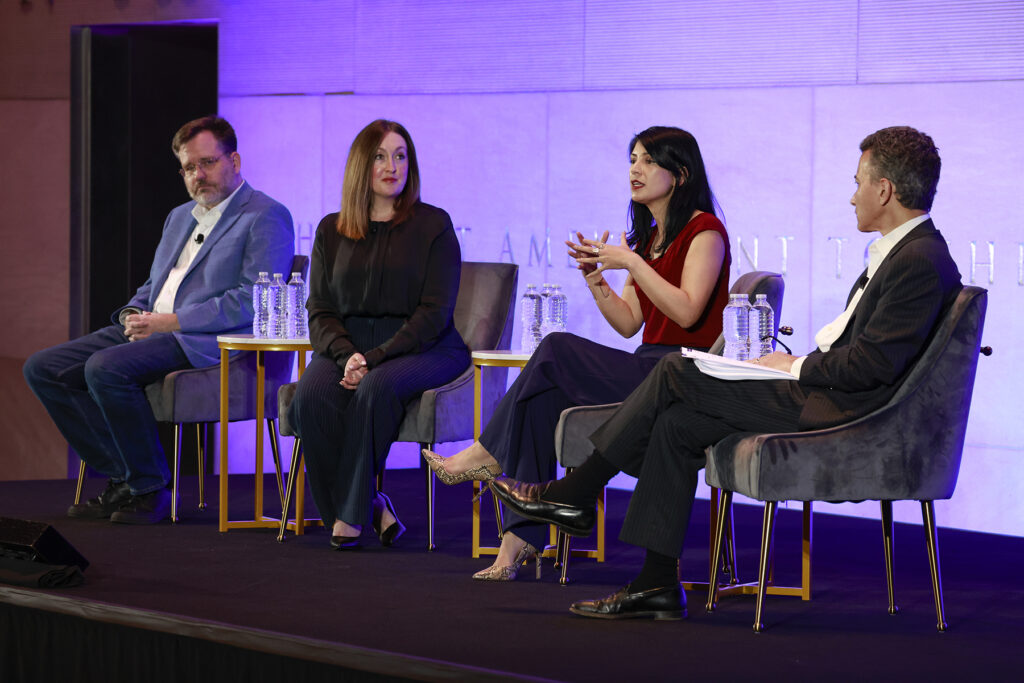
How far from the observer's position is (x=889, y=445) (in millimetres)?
2955

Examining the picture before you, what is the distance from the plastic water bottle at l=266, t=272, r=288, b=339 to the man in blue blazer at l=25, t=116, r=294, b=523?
0.08 m

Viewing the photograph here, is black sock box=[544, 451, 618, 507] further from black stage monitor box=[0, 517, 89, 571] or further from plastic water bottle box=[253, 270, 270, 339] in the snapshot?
plastic water bottle box=[253, 270, 270, 339]

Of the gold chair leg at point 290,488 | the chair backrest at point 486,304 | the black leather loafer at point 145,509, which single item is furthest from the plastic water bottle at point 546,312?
the black leather loafer at point 145,509

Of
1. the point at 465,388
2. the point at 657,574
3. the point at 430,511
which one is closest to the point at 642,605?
the point at 657,574

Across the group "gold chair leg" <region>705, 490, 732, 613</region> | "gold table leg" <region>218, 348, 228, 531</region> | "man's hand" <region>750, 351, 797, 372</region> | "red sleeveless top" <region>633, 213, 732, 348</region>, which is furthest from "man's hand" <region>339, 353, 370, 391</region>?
"man's hand" <region>750, 351, 797, 372</region>

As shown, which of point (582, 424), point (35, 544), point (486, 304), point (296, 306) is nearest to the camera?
point (35, 544)

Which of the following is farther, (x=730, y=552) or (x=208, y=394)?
(x=208, y=394)

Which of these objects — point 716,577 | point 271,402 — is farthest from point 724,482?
point 271,402

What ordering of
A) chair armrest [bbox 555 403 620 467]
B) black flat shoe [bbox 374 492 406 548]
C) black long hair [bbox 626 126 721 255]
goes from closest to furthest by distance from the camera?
1. chair armrest [bbox 555 403 620 467]
2. black long hair [bbox 626 126 721 255]
3. black flat shoe [bbox 374 492 406 548]

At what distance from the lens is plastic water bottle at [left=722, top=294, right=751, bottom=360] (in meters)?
3.51

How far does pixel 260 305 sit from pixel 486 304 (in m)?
0.85

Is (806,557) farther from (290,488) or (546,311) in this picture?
(290,488)

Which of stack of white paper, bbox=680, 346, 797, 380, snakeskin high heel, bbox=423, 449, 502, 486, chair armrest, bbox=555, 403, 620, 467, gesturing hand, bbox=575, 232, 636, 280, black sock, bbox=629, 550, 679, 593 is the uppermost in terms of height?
gesturing hand, bbox=575, 232, 636, 280

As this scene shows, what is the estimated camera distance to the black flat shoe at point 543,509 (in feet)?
10.4
